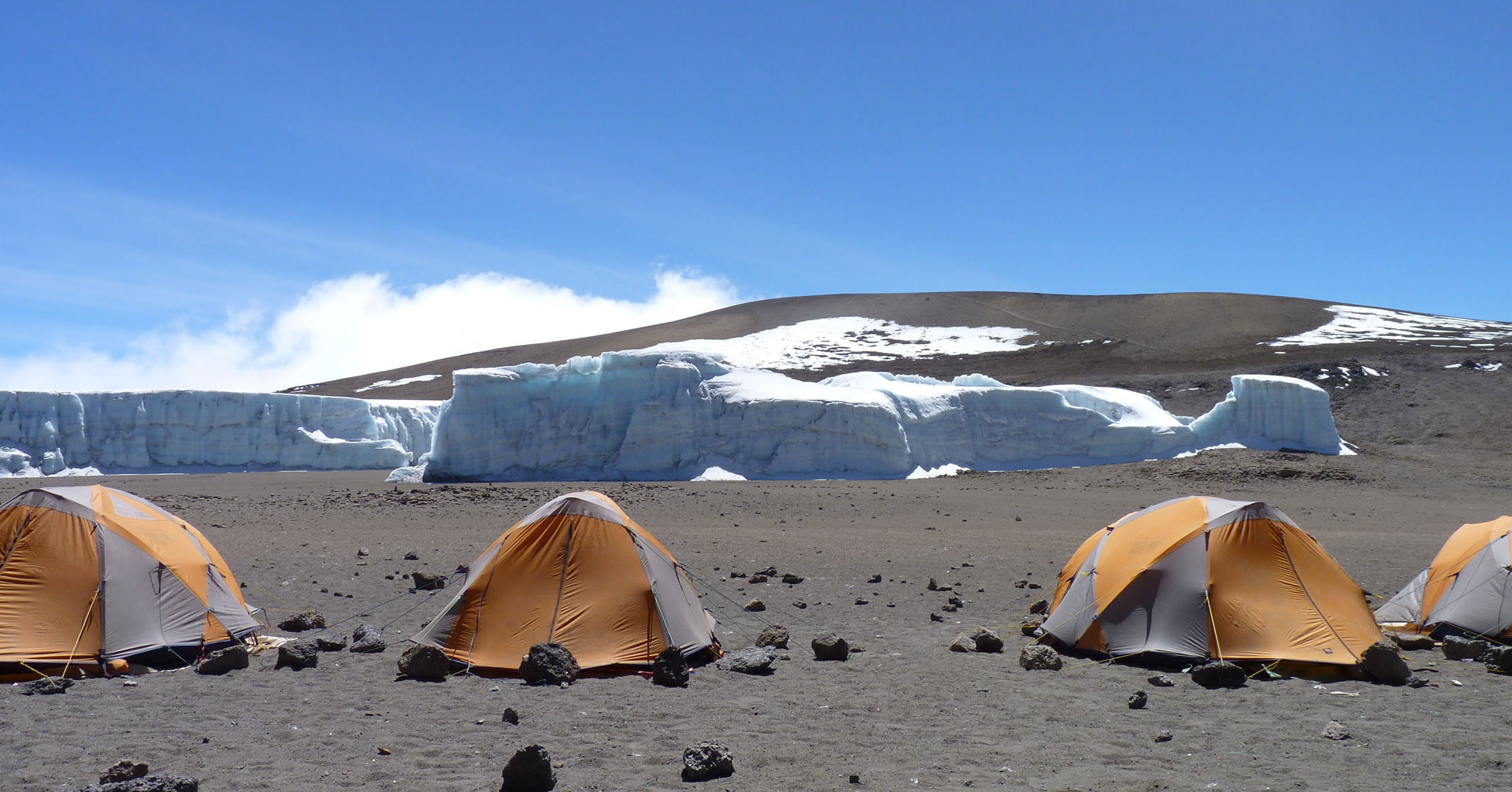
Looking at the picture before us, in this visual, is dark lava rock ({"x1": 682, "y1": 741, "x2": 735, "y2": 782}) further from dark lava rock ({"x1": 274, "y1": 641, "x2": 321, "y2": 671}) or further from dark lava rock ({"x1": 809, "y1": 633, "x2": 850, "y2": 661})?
dark lava rock ({"x1": 274, "y1": 641, "x2": 321, "y2": 671})

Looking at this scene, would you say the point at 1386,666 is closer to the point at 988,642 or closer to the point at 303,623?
the point at 988,642

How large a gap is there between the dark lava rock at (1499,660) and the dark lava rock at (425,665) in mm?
8986

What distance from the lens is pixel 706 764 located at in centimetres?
589

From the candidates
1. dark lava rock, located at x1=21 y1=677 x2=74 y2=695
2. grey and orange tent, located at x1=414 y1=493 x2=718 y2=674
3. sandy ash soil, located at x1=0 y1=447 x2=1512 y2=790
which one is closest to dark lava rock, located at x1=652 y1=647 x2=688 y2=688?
sandy ash soil, located at x1=0 y1=447 x2=1512 y2=790

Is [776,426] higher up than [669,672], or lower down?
higher up

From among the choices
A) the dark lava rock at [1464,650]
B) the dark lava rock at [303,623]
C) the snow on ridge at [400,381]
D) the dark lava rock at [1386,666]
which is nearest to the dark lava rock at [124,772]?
the dark lava rock at [303,623]

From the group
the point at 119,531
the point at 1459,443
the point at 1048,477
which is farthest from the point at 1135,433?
the point at 119,531

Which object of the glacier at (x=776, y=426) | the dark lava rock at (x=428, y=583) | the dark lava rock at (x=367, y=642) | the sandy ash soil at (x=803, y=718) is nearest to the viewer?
the sandy ash soil at (x=803, y=718)

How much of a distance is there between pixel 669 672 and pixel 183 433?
4177cm

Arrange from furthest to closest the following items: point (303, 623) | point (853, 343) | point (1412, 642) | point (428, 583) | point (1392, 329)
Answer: point (853, 343) < point (1392, 329) < point (428, 583) < point (303, 623) < point (1412, 642)

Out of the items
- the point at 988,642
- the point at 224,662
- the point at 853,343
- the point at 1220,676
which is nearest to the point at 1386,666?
the point at 1220,676

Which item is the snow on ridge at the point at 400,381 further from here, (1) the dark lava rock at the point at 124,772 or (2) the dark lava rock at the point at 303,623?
(1) the dark lava rock at the point at 124,772

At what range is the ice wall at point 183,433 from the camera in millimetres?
39812

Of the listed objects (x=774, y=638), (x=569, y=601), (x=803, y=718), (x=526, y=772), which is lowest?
(x=803, y=718)
